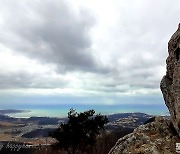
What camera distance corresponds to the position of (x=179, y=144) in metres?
14.5

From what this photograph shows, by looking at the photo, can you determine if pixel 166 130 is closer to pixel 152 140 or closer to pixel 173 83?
pixel 152 140

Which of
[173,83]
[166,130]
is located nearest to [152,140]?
[166,130]

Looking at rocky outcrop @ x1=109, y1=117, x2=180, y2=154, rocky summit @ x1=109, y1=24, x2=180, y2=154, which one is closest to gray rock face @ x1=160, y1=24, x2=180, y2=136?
rocky summit @ x1=109, y1=24, x2=180, y2=154

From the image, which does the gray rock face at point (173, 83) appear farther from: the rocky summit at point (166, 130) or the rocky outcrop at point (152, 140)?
the rocky outcrop at point (152, 140)

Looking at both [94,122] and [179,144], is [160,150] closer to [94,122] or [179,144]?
[179,144]

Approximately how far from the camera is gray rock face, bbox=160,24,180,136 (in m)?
15.1

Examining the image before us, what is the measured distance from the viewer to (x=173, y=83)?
15.6m

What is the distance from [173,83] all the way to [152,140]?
3.25 m

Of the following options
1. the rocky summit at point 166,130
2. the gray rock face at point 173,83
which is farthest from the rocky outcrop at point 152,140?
the gray rock face at point 173,83

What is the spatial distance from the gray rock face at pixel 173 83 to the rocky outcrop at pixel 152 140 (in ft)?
2.54

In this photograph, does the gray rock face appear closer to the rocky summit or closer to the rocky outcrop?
the rocky summit

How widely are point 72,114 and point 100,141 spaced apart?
185ft

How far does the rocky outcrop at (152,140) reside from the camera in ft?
49.6

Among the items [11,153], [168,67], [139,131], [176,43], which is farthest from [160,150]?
[11,153]
